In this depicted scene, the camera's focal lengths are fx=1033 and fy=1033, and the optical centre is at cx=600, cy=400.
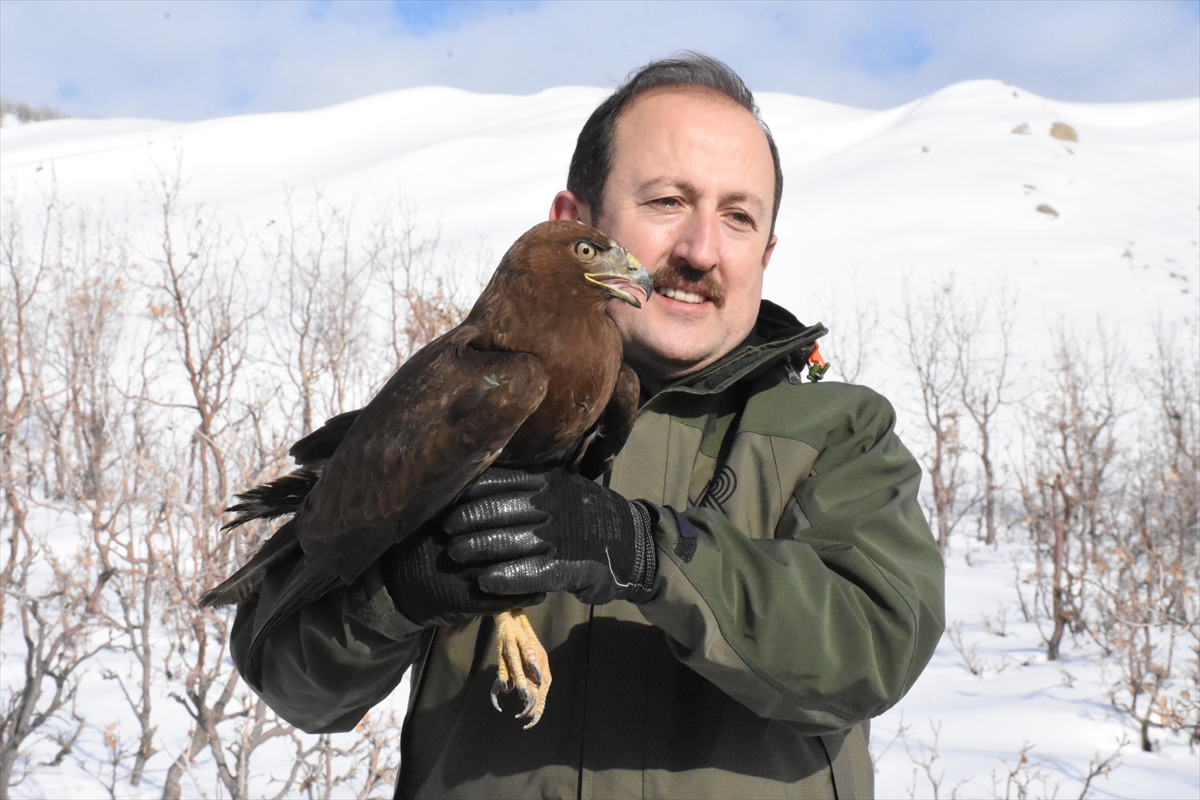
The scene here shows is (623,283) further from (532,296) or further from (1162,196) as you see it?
(1162,196)

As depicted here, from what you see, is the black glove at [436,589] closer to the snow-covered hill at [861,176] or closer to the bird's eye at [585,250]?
the bird's eye at [585,250]

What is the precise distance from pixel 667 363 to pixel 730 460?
43 cm

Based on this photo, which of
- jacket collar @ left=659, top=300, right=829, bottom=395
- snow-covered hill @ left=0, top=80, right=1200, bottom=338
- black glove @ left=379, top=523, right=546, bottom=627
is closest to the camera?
black glove @ left=379, top=523, right=546, bottom=627

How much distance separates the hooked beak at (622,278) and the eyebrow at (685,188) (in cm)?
46

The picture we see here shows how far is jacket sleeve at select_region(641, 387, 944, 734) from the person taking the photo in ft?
6.96

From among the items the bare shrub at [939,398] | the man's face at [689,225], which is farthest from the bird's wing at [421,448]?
the bare shrub at [939,398]

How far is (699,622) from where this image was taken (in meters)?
2.10

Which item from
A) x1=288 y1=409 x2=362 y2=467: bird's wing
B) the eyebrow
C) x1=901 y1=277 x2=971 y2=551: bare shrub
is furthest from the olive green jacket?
x1=901 y1=277 x2=971 y2=551: bare shrub

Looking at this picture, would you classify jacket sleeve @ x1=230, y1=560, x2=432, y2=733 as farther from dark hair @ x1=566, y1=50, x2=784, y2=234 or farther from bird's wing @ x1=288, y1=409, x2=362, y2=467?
dark hair @ x1=566, y1=50, x2=784, y2=234

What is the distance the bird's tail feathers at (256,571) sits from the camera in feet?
8.38

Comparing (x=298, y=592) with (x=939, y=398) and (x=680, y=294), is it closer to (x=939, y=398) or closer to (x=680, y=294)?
(x=680, y=294)

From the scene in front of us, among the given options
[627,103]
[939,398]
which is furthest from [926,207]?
[627,103]

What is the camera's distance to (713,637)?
2.09m

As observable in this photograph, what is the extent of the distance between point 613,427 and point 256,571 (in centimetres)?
95
